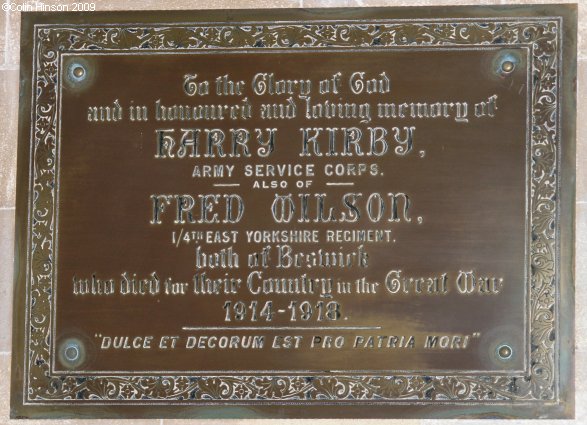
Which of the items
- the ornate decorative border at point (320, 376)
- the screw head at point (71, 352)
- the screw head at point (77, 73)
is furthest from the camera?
the screw head at point (77, 73)

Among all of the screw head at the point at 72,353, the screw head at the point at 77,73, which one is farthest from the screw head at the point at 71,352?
the screw head at the point at 77,73

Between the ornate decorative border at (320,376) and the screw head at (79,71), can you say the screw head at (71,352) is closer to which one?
the ornate decorative border at (320,376)

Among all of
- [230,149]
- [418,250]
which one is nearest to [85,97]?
[230,149]

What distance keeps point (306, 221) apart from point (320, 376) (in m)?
0.67

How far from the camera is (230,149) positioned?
373 centimetres

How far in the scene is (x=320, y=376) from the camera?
364cm

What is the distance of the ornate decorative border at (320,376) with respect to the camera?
3604 millimetres

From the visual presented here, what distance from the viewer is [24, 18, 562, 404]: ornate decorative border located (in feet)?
11.8

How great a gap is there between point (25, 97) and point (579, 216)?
253 centimetres

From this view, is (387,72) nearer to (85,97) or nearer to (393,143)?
(393,143)

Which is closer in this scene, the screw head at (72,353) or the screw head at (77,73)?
the screw head at (72,353)

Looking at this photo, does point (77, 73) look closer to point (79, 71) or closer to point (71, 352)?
point (79, 71)

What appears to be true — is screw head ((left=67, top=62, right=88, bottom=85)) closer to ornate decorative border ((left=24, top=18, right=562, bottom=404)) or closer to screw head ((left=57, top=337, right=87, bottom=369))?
ornate decorative border ((left=24, top=18, right=562, bottom=404))

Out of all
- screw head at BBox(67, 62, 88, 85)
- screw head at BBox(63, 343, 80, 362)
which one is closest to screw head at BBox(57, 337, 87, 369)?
screw head at BBox(63, 343, 80, 362)
